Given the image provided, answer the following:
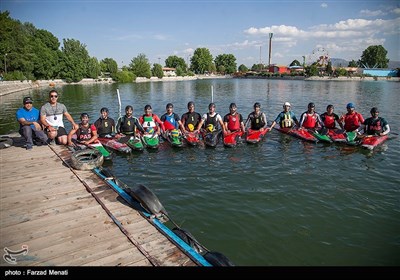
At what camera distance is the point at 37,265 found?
3895mm

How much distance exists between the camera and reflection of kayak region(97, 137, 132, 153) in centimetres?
1120

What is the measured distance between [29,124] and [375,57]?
511 feet

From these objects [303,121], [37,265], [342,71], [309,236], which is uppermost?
[342,71]

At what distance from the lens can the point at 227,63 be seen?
17575 cm

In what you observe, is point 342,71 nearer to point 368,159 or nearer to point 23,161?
point 368,159

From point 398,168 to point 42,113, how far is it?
44.5 ft

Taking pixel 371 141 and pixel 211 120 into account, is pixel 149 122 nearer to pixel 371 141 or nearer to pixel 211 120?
pixel 211 120

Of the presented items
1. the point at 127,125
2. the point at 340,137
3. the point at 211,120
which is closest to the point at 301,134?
the point at 340,137

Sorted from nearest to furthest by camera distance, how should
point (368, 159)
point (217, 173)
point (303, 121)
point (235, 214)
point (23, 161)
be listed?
point (235, 214) → point (23, 161) → point (217, 173) → point (368, 159) → point (303, 121)

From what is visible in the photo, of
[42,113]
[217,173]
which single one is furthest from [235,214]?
[42,113]

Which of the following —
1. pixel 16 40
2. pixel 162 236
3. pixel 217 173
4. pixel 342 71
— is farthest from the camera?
pixel 342 71

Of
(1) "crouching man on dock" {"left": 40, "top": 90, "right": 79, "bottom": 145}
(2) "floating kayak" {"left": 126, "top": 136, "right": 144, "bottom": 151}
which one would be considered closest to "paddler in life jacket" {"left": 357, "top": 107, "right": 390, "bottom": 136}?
(2) "floating kayak" {"left": 126, "top": 136, "right": 144, "bottom": 151}

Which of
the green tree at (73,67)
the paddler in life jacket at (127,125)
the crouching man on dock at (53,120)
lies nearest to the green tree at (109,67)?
the green tree at (73,67)

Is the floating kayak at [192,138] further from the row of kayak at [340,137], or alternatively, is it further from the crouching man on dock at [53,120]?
the row of kayak at [340,137]
